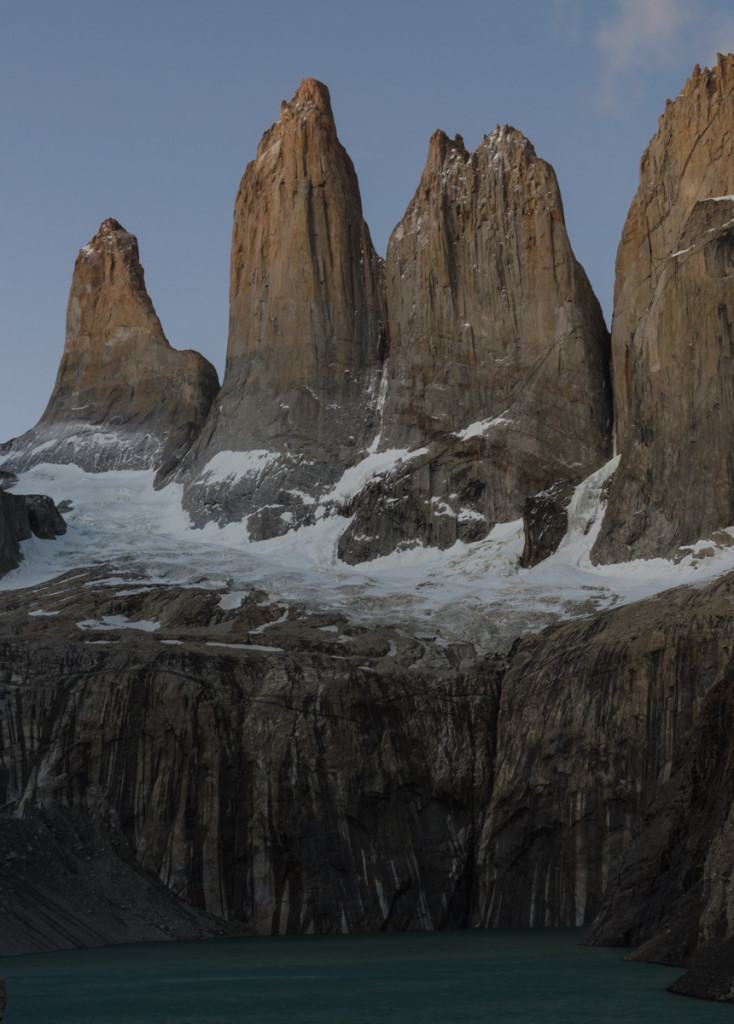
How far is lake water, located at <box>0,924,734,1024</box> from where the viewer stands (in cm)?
2597

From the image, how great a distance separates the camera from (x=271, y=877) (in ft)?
175

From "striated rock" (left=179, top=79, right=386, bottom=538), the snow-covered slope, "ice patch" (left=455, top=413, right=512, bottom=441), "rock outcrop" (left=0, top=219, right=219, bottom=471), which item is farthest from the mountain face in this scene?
"rock outcrop" (left=0, top=219, right=219, bottom=471)

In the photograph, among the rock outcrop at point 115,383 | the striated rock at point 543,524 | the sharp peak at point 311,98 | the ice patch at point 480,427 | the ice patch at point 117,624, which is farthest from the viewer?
the rock outcrop at point 115,383

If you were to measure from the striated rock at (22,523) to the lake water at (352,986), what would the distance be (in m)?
48.2

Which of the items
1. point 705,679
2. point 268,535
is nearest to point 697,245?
point 705,679

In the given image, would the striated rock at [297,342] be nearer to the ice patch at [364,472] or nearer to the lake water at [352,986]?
the ice patch at [364,472]

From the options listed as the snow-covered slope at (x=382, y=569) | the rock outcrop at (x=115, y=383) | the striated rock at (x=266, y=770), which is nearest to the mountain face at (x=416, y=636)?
the striated rock at (x=266, y=770)

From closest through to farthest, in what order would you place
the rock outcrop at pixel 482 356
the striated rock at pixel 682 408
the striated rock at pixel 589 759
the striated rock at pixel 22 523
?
the striated rock at pixel 589 759 < the striated rock at pixel 682 408 < the striated rock at pixel 22 523 < the rock outcrop at pixel 482 356

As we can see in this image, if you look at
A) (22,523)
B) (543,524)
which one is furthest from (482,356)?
(22,523)

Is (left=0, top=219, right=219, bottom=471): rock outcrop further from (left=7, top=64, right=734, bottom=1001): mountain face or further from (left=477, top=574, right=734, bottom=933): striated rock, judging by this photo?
(left=477, top=574, right=734, bottom=933): striated rock

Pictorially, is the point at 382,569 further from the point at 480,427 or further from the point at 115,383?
the point at 115,383

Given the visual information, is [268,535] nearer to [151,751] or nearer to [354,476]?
[354,476]

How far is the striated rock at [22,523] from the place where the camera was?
291 ft

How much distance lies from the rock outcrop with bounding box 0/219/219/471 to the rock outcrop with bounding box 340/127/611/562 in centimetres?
2680
